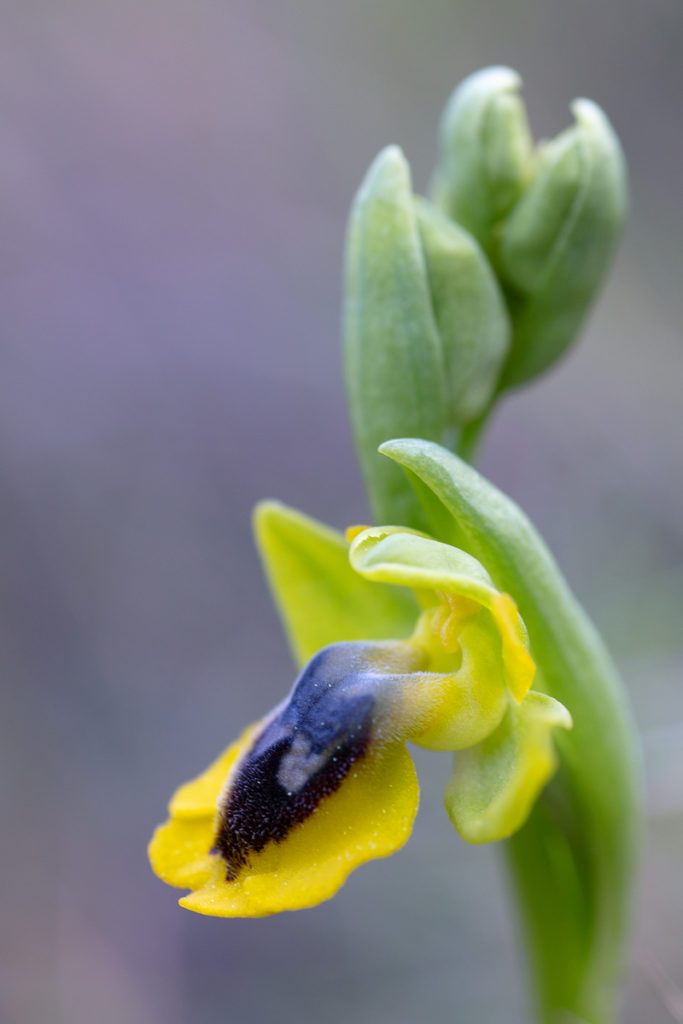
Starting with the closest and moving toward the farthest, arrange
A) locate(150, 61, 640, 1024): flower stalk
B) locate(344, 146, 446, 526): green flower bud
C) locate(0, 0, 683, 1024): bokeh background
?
locate(150, 61, 640, 1024): flower stalk → locate(344, 146, 446, 526): green flower bud → locate(0, 0, 683, 1024): bokeh background

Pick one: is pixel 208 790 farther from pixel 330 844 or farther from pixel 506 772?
pixel 506 772

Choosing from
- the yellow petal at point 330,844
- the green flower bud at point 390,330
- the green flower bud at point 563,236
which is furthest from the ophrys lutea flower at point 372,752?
the green flower bud at point 563,236

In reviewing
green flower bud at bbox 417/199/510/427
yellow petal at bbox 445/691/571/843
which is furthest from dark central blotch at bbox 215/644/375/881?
green flower bud at bbox 417/199/510/427

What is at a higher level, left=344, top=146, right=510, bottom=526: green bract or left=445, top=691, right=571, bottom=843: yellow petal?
left=344, top=146, right=510, bottom=526: green bract

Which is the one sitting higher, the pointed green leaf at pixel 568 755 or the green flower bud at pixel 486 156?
the green flower bud at pixel 486 156

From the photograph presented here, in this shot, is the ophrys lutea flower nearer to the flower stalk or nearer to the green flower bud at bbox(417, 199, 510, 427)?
the flower stalk

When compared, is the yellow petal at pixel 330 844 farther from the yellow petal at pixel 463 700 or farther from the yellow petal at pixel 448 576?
the yellow petal at pixel 448 576

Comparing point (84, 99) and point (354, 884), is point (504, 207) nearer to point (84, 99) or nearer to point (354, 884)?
point (354, 884)
